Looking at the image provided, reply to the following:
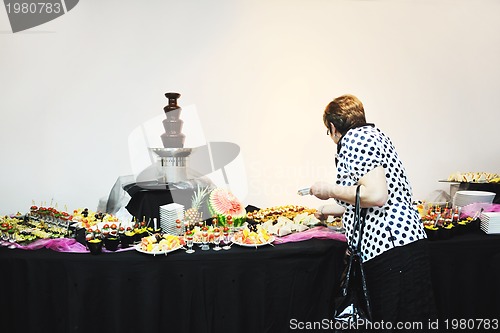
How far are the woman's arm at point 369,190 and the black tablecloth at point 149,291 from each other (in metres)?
0.51

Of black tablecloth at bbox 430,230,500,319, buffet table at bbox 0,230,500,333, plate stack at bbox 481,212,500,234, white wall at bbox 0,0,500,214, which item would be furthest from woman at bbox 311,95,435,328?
white wall at bbox 0,0,500,214

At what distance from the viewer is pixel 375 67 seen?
3.68m

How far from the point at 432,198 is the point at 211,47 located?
261 centimetres

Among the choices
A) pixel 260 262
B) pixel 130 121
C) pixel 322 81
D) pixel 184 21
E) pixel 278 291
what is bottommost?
pixel 278 291

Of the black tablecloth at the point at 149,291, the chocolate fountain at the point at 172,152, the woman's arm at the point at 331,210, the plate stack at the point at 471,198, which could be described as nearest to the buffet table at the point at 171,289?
the black tablecloth at the point at 149,291

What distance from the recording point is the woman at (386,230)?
1.63 metres

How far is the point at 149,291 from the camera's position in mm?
1883

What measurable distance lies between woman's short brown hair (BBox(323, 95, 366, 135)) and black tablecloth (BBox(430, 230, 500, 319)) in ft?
3.05

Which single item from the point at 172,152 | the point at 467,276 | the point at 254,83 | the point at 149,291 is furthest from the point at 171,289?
the point at 254,83

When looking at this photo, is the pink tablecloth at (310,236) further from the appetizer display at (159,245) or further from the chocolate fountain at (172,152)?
the chocolate fountain at (172,152)

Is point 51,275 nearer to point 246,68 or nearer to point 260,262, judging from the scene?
point 260,262

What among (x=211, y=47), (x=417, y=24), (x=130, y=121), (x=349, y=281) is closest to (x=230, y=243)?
(x=349, y=281)

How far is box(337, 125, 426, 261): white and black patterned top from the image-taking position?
1.63 m

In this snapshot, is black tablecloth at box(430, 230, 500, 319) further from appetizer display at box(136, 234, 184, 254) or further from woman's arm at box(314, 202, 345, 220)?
appetizer display at box(136, 234, 184, 254)
